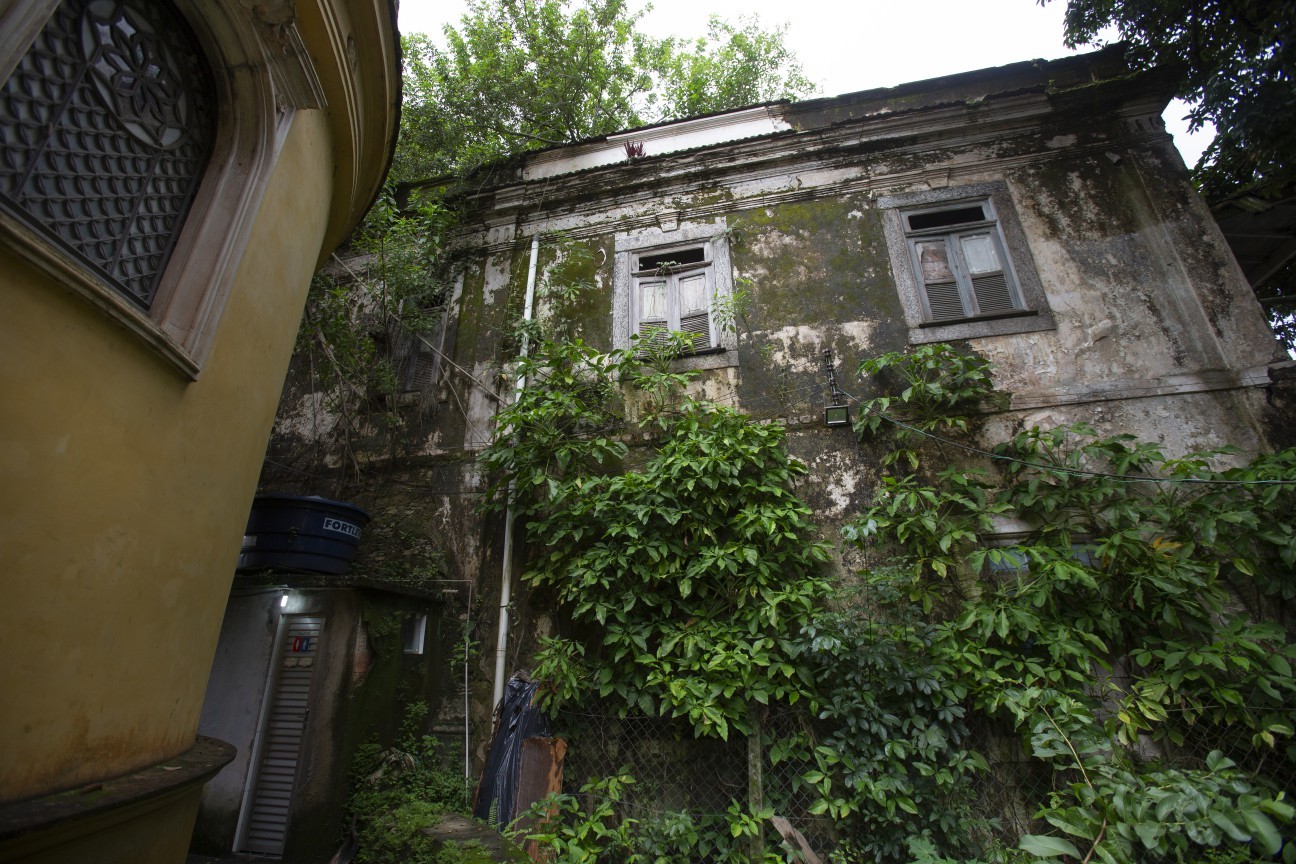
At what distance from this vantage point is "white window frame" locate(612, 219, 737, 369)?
645 cm

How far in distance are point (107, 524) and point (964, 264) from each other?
682 centimetres

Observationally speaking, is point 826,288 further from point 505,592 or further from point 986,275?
point 505,592

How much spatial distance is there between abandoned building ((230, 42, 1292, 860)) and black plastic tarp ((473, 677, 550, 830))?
18.5 inches

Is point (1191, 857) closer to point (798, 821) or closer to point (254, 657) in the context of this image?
point (798, 821)

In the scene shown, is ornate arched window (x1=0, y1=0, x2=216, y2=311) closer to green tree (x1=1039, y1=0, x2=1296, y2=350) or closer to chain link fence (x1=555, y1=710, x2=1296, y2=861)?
chain link fence (x1=555, y1=710, x2=1296, y2=861)

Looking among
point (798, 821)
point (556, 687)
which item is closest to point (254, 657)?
point (556, 687)

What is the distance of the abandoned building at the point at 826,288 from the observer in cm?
530

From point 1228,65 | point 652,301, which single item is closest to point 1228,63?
point 1228,65

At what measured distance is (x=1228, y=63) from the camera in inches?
212

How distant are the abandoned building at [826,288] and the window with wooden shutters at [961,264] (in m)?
0.02

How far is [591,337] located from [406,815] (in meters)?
4.64

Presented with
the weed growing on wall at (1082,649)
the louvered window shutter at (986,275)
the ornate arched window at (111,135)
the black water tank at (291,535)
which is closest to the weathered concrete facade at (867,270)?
the louvered window shutter at (986,275)

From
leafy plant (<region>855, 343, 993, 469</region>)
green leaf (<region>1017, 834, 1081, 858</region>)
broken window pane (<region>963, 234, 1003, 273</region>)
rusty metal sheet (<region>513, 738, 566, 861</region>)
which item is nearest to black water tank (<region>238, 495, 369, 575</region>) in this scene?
rusty metal sheet (<region>513, 738, 566, 861</region>)

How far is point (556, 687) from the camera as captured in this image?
4887 millimetres
